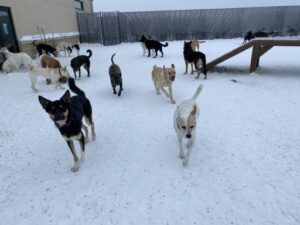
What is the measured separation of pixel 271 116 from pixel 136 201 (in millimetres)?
3361

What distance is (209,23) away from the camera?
20.7 m

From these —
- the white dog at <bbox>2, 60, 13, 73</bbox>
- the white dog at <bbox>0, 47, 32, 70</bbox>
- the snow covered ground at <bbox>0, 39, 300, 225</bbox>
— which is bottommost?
the snow covered ground at <bbox>0, 39, 300, 225</bbox>

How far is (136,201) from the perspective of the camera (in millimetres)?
2635

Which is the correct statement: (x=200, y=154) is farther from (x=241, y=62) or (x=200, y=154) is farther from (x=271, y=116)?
(x=241, y=62)

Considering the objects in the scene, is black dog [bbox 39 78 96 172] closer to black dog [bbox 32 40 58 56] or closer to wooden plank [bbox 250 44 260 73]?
wooden plank [bbox 250 44 260 73]

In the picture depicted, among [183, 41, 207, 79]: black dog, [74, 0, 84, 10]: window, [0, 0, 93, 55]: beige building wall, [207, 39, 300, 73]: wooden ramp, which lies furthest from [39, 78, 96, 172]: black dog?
[74, 0, 84, 10]: window

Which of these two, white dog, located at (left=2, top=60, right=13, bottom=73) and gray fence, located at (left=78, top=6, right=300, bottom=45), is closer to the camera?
white dog, located at (left=2, top=60, right=13, bottom=73)

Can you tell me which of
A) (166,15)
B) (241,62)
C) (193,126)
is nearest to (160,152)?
(193,126)

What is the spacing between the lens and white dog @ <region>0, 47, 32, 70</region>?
8891mm

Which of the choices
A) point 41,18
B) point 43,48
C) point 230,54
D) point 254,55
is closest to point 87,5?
point 41,18

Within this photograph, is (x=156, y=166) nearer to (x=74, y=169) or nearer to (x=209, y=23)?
(x=74, y=169)

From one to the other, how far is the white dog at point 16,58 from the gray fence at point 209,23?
1141 centimetres

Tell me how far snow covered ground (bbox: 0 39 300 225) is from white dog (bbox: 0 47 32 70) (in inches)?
155

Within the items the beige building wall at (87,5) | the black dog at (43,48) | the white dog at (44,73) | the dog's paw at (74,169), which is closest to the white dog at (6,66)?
the black dog at (43,48)
